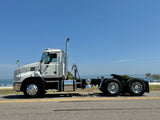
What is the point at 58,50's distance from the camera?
10023mm

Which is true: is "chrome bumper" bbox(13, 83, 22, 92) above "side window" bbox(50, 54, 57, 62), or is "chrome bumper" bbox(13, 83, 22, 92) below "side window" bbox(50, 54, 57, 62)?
below

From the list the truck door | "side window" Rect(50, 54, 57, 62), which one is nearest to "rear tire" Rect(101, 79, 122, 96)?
the truck door

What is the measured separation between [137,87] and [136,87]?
7 cm

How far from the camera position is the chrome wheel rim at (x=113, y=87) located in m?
9.68

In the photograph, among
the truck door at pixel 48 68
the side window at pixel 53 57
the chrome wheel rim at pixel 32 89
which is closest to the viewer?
the chrome wheel rim at pixel 32 89

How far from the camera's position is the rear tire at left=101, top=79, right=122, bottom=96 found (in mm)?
9609

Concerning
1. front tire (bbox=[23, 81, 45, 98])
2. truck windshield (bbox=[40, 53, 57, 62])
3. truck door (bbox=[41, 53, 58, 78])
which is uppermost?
truck windshield (bbox=[40, 53, 57, 62])

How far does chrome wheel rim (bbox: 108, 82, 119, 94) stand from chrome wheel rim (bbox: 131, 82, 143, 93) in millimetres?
1052

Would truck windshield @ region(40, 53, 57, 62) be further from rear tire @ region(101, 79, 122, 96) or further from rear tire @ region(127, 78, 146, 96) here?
rear tire @ region(127, 78, 146, 96)

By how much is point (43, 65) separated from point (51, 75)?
2.75 feet

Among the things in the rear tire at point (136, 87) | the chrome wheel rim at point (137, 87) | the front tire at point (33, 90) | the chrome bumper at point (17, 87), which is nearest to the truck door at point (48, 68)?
the front tire at point (33, 90)

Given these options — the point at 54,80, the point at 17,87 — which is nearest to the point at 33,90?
the point at 17,87

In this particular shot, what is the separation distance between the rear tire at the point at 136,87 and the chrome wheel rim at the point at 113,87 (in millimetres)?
812

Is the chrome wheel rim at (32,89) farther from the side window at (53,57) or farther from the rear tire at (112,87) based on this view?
the rear tire at (112,87)
